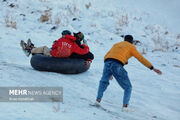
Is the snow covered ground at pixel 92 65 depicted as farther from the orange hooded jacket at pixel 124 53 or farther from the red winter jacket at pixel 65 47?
the orange hooded jacket at pixel 124 53

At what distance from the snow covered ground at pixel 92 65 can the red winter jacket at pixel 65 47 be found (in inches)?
22.3

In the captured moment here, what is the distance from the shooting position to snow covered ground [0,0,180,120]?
3.57 metres

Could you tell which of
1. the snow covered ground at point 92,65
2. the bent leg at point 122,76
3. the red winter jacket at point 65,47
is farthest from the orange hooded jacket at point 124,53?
the red winter jacket at point 65,47

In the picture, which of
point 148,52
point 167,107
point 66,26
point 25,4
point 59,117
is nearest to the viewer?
point 59,117

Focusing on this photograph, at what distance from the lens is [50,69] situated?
5.96 meters

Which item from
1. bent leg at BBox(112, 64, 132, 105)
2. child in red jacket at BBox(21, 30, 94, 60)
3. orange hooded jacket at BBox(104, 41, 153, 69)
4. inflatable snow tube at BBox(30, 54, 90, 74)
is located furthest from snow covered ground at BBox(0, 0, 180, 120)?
orange hooded jacket at BBox(104, 41, 153, 69)

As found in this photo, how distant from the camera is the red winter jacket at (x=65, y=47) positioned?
19.4 ft

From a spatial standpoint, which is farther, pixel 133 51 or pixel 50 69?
pixel 50 69

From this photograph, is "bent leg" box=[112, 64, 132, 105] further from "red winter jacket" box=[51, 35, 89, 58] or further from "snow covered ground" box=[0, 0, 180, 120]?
"red winter jacket" box=[51, 35, 89, 58]

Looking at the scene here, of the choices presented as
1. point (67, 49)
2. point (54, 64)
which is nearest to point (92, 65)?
point (67, 49)

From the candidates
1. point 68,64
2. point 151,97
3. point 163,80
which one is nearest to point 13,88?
point 68,64

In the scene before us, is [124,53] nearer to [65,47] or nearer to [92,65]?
[65,47]

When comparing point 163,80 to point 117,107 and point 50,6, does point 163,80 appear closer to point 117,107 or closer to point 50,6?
point 117,107

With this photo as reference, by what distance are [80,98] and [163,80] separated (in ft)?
10.7
